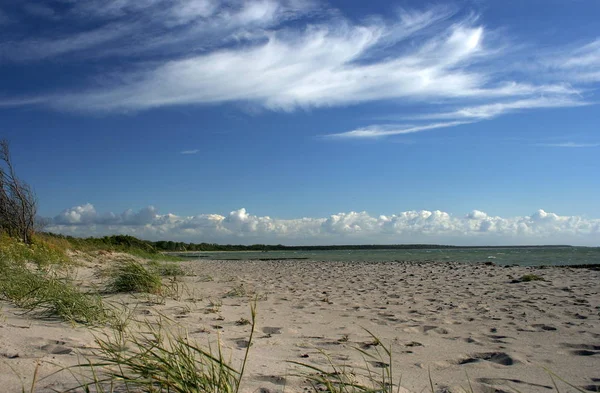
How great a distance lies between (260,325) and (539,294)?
244 inches

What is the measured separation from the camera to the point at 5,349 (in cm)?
306

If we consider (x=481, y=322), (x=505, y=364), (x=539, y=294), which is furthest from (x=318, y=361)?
(x=539, y=294)

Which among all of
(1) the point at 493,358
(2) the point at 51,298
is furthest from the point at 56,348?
(1) the point at 493,358

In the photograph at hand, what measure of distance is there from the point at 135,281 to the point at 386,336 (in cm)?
435

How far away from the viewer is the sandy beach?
3.15 m

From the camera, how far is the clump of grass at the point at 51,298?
419cm

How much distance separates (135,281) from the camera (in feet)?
23.5

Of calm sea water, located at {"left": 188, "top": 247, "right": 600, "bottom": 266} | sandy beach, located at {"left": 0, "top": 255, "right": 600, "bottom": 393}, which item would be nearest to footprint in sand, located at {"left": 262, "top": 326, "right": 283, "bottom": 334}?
sandy beach, located at {"left": 0, "top": 255, "right": 600, "bottom": 393}

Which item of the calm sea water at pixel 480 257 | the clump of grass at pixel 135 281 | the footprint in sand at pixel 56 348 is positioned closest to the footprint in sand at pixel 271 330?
the footprint in sand at pixel 56 348

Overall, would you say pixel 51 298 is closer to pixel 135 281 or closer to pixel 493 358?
pixel 135 281

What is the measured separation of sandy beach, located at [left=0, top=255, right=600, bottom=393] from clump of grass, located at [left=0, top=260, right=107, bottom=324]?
0.16 m

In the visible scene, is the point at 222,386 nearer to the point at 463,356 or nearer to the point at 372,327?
the point at 463,356

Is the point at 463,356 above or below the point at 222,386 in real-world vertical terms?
below

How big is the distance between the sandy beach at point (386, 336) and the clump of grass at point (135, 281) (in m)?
0.36
